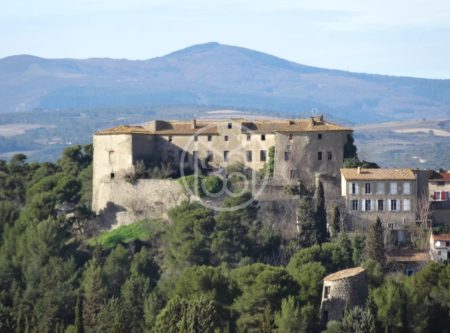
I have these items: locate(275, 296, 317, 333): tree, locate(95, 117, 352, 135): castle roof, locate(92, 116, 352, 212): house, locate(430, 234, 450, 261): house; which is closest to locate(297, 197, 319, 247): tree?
locate(92, 116, 352, 212): house

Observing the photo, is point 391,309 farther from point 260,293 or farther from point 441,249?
point 441,249

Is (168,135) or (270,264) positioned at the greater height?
(168,135)

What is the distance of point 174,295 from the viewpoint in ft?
160

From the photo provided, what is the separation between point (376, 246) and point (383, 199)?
297 cm

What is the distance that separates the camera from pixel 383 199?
175ft

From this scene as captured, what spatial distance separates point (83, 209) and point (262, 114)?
134565mm

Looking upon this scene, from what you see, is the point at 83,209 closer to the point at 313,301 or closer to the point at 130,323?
the point at 130,323

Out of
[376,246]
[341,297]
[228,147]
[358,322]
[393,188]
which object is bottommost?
[358,322]

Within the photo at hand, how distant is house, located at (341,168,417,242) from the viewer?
53.3 m

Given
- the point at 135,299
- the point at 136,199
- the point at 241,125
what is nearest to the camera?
the point at 135,299

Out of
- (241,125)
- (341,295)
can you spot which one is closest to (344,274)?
(341,295)

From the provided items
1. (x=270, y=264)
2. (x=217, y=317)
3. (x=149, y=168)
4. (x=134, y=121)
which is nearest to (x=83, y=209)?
(x=149, y=168)

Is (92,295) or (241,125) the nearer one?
(92,295)

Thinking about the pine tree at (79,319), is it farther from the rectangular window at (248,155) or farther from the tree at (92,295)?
the rectangular window at (248,155)
